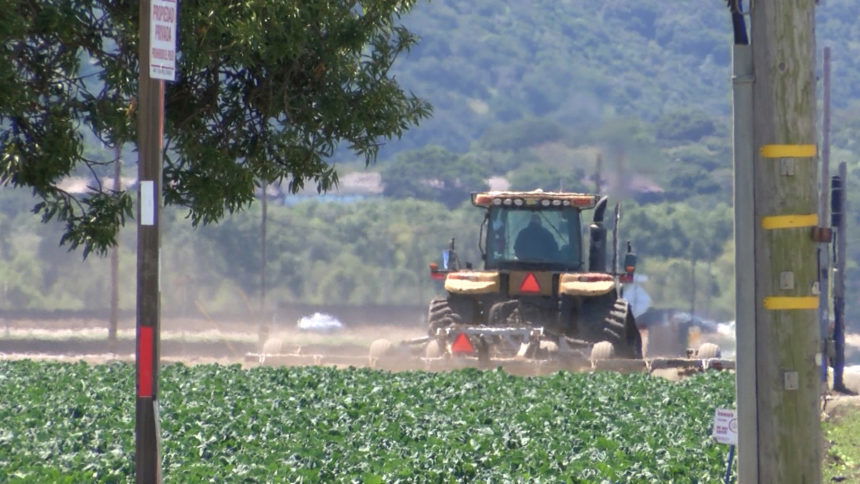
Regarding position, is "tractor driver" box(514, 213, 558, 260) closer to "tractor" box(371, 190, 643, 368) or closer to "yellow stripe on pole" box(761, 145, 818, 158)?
"tractor" box(371, 190, 643, 368)

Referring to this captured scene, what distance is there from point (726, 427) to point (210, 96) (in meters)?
4.97

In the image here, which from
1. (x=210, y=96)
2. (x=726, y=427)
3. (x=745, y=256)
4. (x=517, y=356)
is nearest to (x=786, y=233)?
(x=745, y=256)

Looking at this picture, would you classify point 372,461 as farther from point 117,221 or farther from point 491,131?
point 491,131

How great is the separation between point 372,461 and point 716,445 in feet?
10.2

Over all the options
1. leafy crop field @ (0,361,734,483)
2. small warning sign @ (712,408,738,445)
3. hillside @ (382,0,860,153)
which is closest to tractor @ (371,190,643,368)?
leafy crop field @ (0,361,734,483)

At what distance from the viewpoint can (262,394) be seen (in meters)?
17.2

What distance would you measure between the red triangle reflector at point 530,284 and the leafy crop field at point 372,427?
312cm

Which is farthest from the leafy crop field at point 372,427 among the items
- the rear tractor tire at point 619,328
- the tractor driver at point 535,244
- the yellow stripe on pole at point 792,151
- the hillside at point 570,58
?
the hillside at point 570,58

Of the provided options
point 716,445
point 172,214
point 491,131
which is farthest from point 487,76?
point 716,445

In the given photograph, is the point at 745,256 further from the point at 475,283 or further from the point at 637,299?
the point at 637,299

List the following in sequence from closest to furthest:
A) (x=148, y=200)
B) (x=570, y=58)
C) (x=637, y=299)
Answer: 1. (x=148, y=200)
2. (x=637, y=299)
3. (x=570, y=58)

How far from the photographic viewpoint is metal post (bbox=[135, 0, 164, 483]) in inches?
322

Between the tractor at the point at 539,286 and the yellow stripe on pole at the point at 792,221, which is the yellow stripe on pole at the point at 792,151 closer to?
the yellow stripe on pole at the point at 792,221

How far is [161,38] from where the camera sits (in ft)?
26.9
